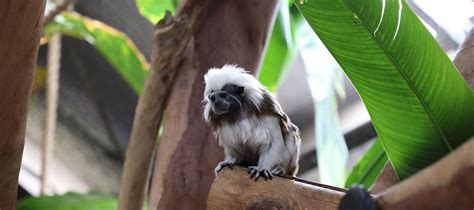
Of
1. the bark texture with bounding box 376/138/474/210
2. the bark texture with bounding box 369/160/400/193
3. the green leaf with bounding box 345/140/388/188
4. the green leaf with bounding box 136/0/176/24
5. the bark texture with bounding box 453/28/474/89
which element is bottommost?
the green leaf with bounding box 345/140/388/188

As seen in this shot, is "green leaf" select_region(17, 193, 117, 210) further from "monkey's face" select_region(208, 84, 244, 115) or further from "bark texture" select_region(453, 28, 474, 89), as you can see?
"bark texture" select_region(453, 28, 474, 89)

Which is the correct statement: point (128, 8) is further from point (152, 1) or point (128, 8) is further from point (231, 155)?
point (231, 155)

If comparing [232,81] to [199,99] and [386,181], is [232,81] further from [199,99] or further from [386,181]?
[386,181]

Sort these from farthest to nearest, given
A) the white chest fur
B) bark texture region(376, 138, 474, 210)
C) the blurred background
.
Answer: the blurred background
the white chest fur
bark texture region(376, 138, 474, 210)

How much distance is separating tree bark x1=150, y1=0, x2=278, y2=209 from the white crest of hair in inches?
7.6

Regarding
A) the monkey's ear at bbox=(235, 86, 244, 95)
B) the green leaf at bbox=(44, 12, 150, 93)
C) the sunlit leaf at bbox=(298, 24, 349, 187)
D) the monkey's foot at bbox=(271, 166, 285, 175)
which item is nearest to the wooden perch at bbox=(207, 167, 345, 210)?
the monkey's foot at bbox=(271, 166, 285, 175)

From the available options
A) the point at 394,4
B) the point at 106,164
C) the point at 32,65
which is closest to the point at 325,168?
the point at 394,4

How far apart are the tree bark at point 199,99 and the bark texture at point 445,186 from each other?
117 centimetres

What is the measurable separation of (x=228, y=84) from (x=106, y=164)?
7.57 feet

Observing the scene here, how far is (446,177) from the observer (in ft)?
3.08

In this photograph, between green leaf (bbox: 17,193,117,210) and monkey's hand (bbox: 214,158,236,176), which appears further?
green leaf (bbox: 17,193,117,210)

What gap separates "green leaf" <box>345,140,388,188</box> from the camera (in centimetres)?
216

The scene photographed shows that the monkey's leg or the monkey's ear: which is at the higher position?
the monkey's ear

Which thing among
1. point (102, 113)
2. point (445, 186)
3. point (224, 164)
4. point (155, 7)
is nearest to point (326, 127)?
point (224, 164)
